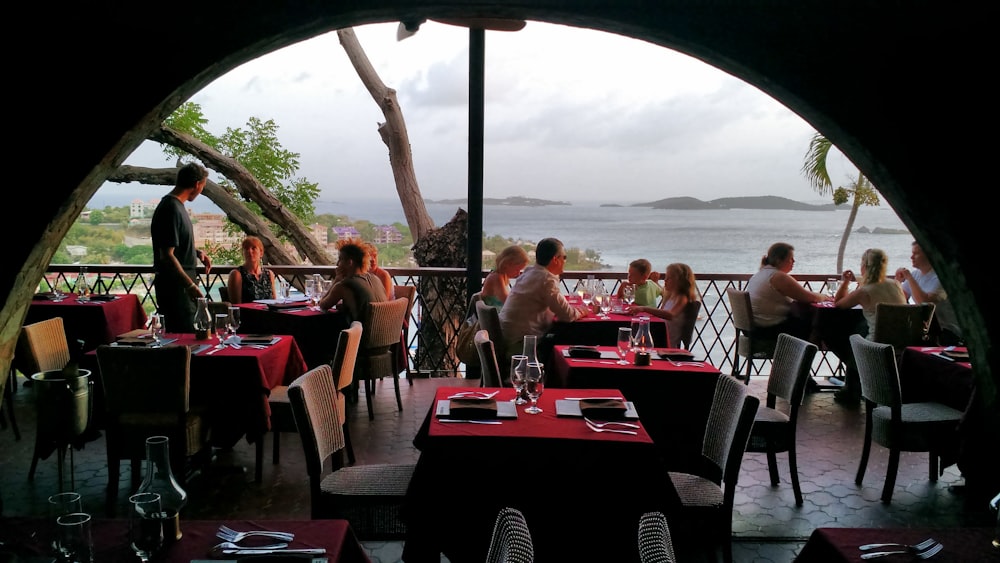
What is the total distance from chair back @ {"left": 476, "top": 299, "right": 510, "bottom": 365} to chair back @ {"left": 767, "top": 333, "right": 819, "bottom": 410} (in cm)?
179

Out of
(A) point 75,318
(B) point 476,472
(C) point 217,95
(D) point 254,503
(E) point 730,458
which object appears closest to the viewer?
(B) point 476,472

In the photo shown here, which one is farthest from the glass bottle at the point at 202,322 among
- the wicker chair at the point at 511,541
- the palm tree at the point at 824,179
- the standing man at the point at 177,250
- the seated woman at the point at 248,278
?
the palm tree at the point at 824,179

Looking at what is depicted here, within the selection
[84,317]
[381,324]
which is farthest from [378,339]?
[84,317]

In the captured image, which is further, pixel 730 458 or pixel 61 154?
pixel 730 458

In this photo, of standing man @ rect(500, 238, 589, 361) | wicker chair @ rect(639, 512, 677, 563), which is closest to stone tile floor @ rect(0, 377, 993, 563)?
standing man @ rect(500, 238, 589, 361)

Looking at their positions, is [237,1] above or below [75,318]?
above

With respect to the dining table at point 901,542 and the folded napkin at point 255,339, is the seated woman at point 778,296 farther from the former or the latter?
the dining table at point 901,542

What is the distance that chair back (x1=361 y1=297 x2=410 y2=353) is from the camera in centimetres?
550

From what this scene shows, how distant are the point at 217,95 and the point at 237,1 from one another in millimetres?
14653

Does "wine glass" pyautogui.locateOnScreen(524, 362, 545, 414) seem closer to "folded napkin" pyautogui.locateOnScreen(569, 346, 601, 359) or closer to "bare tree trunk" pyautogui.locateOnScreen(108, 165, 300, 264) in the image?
"folded napkin" pyautogui.locateOnScreen(569, 346, 601, 359)

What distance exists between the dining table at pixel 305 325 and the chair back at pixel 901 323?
166 inches

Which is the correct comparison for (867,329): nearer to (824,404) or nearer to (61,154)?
(824,404)

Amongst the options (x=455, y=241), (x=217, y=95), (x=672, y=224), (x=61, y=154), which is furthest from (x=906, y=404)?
(x=672, y=224)

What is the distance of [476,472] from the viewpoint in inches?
107
